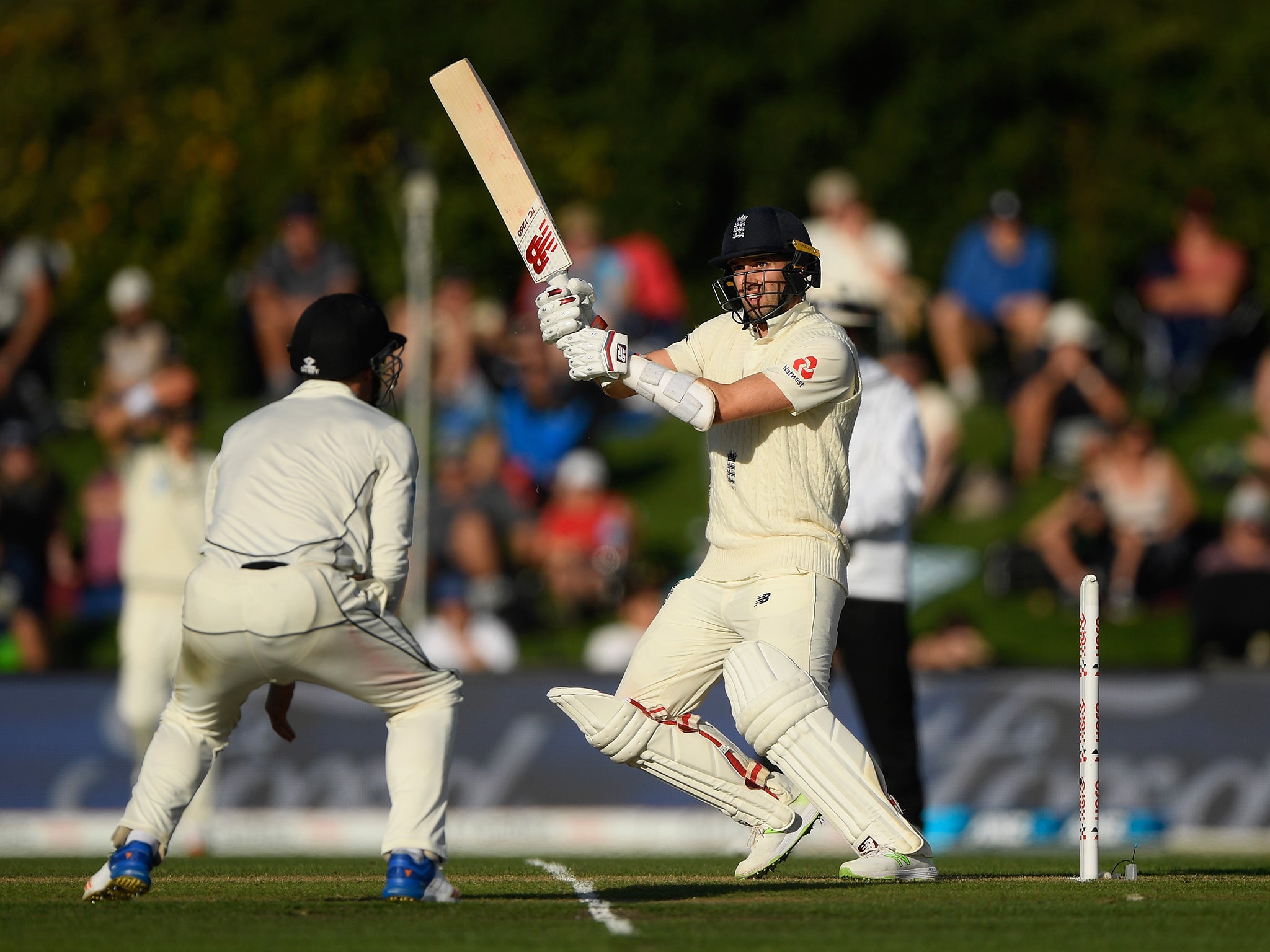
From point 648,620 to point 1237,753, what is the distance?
12.7 ft

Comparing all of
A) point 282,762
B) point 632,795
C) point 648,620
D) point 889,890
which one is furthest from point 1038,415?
point 889,890

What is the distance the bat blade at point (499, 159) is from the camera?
21.9 feet

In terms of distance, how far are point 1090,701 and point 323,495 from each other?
100 inches

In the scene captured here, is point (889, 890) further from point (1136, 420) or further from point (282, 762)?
point (1136, 420)

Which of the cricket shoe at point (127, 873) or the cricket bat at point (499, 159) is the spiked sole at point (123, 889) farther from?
the cricket bat at point (499, 159)

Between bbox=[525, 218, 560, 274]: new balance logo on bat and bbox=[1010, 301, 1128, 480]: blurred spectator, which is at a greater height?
bbox=[1010, 301, 1128, 480]: blurred spectator

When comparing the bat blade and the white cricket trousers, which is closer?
the white cricket trousers

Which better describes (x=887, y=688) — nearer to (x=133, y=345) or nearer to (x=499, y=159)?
(x=499, y=159)

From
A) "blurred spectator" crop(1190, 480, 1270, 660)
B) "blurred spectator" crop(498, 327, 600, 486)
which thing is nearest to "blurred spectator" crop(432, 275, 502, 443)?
"blurred spectator" crop(498, 327, 600, 486)

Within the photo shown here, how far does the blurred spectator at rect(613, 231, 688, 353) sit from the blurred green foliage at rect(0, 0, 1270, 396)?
6.34ft

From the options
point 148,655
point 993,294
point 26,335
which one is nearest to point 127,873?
point 148,655

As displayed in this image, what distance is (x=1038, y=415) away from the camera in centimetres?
1472

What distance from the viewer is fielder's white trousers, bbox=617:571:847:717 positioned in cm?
619

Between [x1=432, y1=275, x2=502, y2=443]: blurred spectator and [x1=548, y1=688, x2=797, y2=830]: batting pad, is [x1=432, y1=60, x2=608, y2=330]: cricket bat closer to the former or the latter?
[x1=548, y1=688, x2=797, y2=830]: batting pad
